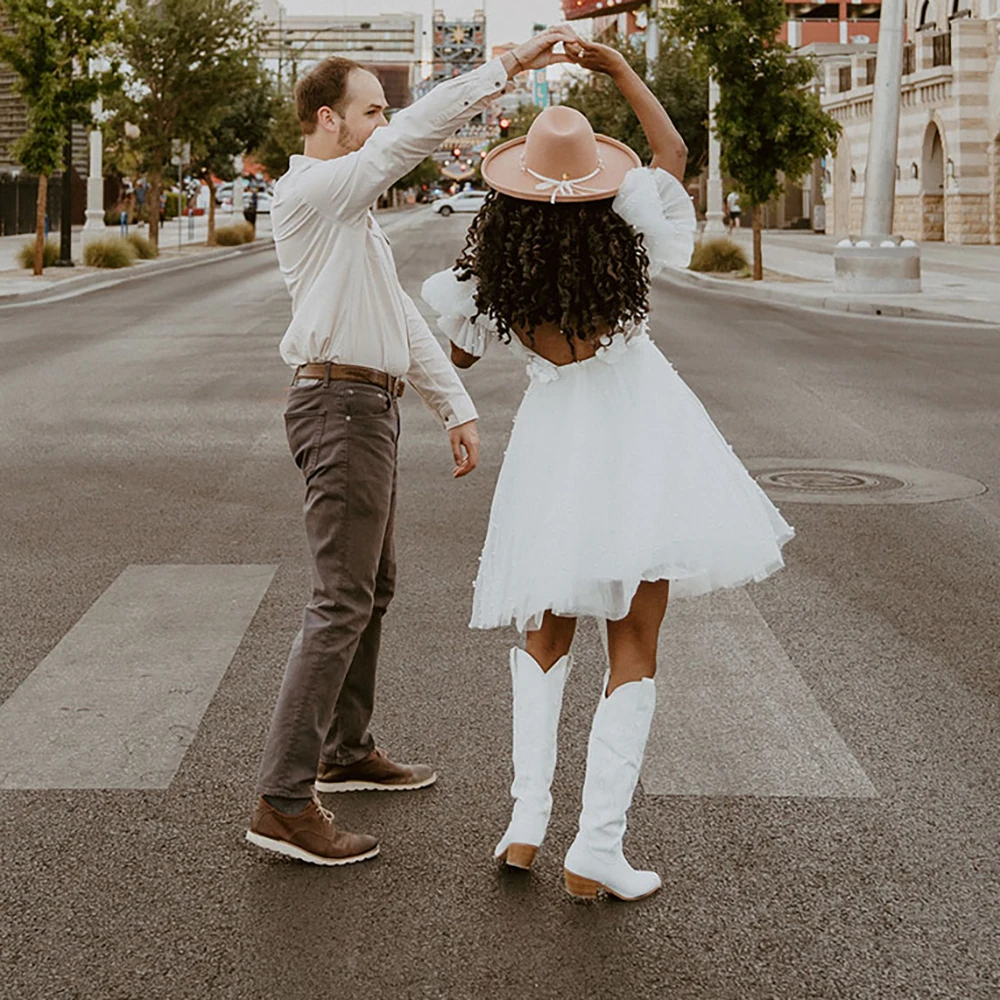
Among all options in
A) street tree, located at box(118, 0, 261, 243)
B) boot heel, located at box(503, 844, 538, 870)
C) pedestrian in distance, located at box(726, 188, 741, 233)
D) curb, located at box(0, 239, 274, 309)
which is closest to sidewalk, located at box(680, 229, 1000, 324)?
curb, located at box(0, 239, 274, 309)

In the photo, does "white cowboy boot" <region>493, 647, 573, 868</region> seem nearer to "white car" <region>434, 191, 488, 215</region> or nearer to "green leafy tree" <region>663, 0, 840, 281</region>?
"green leafy tree" <region>663, 0, 840, 281</region>

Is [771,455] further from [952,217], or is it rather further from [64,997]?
[952,217]

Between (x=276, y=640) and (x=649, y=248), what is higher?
(x=649, y=248)

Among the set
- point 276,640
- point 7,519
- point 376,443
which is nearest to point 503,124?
point 7,519

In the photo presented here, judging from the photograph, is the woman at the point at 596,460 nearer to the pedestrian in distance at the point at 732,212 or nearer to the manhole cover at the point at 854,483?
the manhole cover at the point at 854,483

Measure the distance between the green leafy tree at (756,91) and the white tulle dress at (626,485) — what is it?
27938 mm

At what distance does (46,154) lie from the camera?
31.6m

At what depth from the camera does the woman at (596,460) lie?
386cm

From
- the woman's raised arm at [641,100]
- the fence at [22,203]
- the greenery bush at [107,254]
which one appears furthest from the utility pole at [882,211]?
the fence at [22,203]

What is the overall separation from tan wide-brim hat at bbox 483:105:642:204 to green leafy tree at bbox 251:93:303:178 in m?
51.1

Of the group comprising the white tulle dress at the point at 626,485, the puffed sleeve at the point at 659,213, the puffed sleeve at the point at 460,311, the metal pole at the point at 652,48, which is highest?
the metal pole at the point at 652,48

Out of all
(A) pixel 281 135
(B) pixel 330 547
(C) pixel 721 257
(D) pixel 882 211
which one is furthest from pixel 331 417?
(A) pixel 281 135

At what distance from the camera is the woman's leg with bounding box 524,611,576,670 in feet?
13.2

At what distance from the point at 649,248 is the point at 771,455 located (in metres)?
6.97
